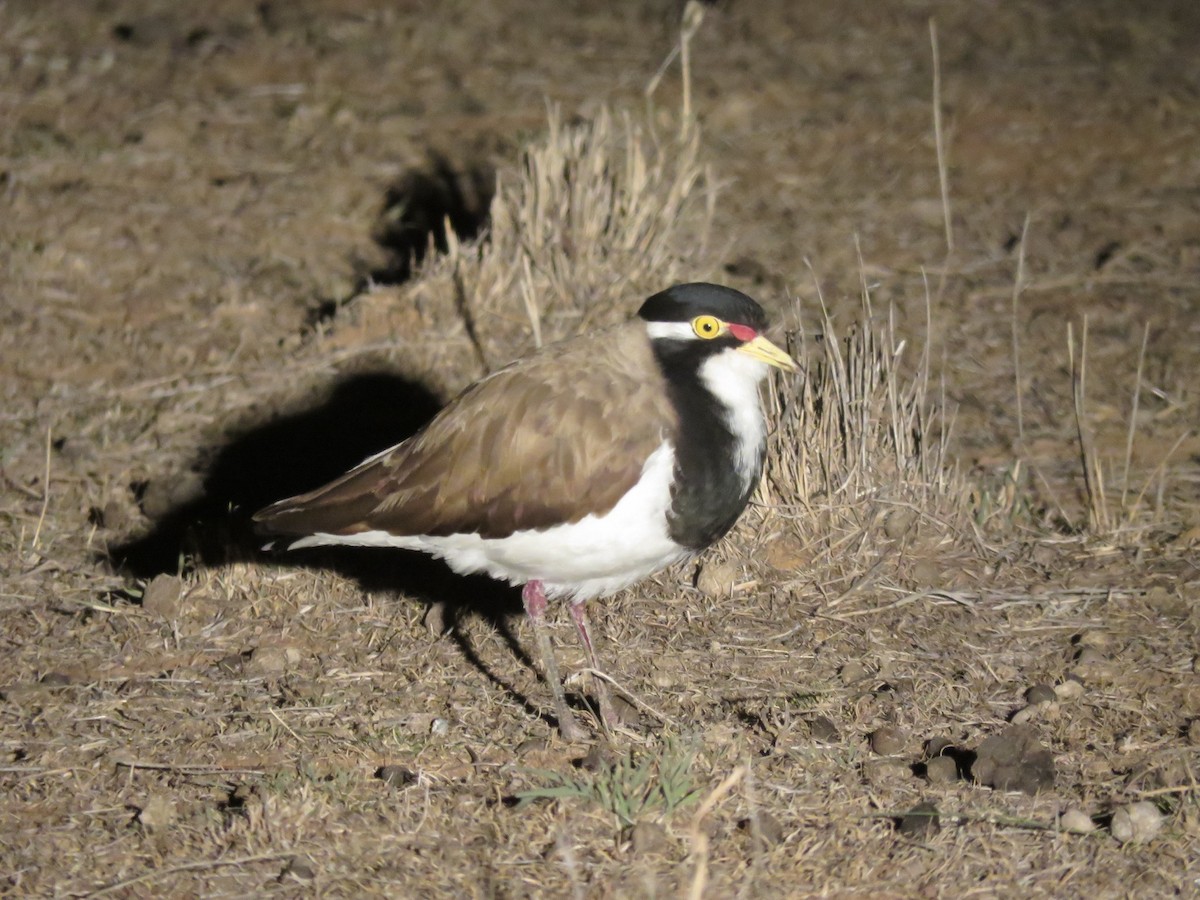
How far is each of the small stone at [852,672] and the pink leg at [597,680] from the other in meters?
0.69

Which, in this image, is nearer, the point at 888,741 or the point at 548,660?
the point at 888,741

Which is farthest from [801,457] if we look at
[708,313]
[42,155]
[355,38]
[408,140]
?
[355,38]

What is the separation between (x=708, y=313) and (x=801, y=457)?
1028 millimetres

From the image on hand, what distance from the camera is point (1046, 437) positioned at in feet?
19.7

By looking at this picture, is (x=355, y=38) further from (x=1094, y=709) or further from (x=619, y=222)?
(x=1094, y=709)

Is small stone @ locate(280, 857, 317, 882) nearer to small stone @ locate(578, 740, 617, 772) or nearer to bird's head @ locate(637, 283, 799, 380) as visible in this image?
small stone @ locate(578, 740, 617, 772)

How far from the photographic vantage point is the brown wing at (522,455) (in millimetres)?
4125

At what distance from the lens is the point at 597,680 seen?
4.39 metres

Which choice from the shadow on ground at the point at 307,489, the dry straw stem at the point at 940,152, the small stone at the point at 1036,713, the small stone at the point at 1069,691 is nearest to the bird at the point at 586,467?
the shadow on ground at the point at 307,489

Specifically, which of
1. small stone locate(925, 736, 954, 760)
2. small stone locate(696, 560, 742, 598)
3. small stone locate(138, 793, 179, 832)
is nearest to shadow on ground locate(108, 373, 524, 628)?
small stone locate(696, 560, 742, 598)

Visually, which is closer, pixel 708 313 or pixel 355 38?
pixel 708 313

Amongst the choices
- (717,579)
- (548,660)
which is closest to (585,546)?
(548,660)

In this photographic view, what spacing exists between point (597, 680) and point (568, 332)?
2132mm

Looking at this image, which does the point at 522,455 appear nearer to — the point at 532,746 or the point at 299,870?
the point at 532,746
